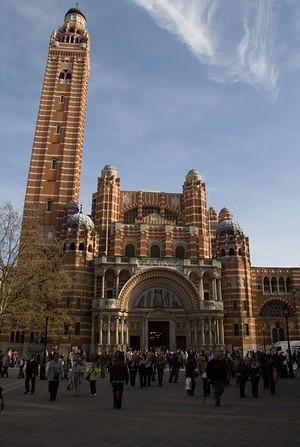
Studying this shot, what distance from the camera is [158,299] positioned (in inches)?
1750

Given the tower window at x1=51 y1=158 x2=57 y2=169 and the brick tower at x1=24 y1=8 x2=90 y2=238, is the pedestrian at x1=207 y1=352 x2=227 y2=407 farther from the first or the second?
the tower window at x1=51 y1=158 x2=57 y2=169

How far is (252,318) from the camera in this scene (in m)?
46.7

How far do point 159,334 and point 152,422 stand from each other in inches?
1409

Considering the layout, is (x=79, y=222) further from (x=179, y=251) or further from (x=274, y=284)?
(x=274, y=284)

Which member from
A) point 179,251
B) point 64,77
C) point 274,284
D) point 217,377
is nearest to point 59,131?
point 64,77

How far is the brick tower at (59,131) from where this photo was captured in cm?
5206

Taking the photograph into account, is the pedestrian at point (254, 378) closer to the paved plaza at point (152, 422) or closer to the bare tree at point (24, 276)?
the paved plaza at point (152, 422)

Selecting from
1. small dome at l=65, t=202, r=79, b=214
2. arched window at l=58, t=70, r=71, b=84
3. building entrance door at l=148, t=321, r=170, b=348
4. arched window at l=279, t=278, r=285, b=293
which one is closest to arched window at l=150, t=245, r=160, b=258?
building entrance door at l=148, t=321, r=170, b=348

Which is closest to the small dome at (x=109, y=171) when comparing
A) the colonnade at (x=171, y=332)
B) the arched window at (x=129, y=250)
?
the arched window at (x=129, y=250)

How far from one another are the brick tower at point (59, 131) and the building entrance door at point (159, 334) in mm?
17943

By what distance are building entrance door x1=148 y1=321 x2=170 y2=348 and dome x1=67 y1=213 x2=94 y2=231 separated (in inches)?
550

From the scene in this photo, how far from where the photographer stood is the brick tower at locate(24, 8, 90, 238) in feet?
171

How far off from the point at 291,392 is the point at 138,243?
112 feet

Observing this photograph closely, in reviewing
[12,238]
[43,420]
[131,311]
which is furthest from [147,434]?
[131,311]
